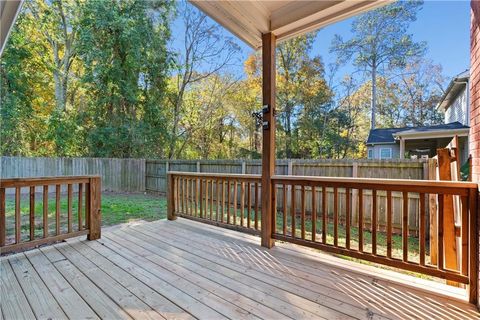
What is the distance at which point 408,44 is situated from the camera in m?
10.9

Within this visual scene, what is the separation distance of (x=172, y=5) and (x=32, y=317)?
11866 millimetres

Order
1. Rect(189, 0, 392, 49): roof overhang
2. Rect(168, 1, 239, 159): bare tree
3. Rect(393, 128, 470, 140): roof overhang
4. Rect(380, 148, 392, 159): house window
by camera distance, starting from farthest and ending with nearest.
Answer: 1. Rect(168, 1, 239, 159): bare tree
2. Rect(380, 148, 392, 159): house window
3. Rect(393, 128, 470, 140): roof overhang
4. Rect(189, 0, 392, 49): roof overhang

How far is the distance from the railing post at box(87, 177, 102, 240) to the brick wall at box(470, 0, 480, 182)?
3.86 metres

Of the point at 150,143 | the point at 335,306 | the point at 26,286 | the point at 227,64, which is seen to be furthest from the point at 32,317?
the point at 227,64

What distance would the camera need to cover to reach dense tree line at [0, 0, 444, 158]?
9406 mm

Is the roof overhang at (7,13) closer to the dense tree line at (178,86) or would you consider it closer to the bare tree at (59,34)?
the dense tree line at (178,86)

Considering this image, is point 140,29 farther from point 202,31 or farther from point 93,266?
point 93,266

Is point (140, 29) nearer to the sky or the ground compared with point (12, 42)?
nearer to the sky

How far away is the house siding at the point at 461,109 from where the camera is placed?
6.78m

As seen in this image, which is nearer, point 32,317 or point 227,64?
point 32,317

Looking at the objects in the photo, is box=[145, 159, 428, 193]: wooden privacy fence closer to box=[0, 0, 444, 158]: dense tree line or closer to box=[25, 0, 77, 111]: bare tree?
box=[0, 0, 444, 158]: dense tree line

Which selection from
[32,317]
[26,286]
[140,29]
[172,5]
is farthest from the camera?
[172,5]

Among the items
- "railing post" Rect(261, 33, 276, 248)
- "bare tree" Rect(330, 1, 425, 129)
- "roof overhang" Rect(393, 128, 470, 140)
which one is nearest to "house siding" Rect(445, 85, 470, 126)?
"roof overhang" Rect(393, 128, 470, 140)

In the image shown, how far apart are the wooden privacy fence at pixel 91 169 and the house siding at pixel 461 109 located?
10.2 m
